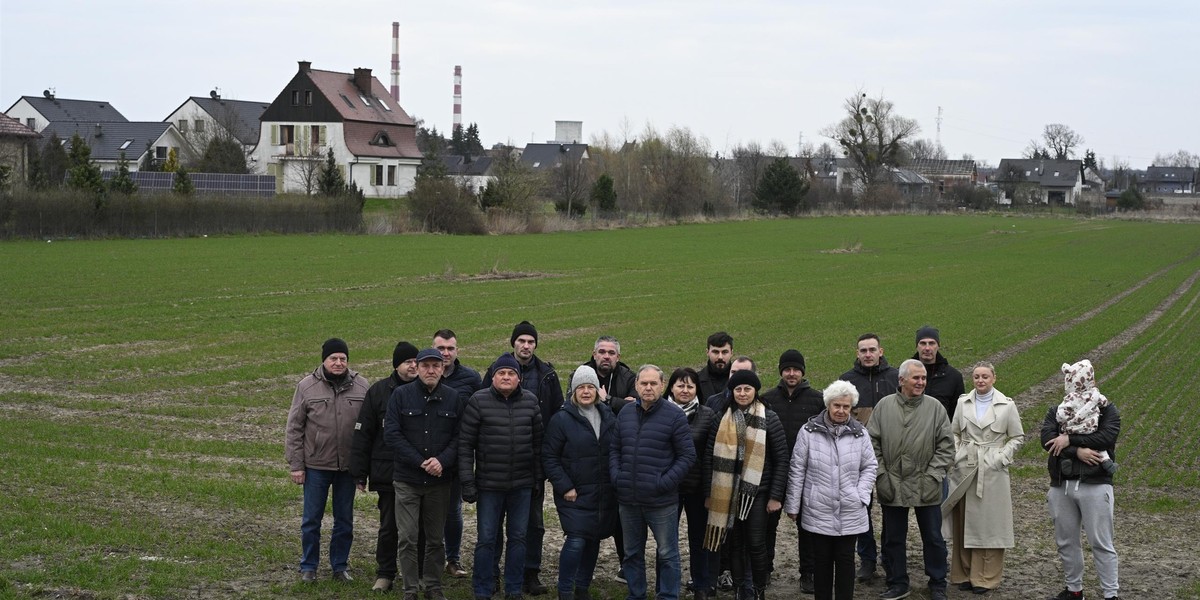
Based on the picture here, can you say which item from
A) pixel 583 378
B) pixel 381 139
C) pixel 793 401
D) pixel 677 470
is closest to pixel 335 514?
pixel 583 378

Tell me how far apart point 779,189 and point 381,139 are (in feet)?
97.7

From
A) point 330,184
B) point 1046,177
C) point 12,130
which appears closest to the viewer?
point 330,184

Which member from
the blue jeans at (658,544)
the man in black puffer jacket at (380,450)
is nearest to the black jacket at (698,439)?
the blue jeans at (658,544)

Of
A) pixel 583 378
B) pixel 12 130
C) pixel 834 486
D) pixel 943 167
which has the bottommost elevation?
pixel 834 486

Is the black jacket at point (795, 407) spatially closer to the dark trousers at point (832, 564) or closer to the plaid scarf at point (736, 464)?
the plaid scarf at point (736, 464)

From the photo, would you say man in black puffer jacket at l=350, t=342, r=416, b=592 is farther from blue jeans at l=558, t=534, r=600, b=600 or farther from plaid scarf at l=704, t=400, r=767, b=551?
plaid scarf at l=704, t=400, r=767, b=551

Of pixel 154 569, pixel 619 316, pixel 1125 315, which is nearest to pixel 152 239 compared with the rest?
pixel 619 316

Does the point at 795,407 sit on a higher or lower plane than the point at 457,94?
lower

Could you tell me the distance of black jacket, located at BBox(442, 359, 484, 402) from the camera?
30.0 feet

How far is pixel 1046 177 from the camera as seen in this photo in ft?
513

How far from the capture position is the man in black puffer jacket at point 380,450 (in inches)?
342

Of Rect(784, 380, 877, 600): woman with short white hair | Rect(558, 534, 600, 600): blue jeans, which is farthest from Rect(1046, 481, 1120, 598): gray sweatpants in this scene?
Rect(558, 534, 600, 600): blue jeans

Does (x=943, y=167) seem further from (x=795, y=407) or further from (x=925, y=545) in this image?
(x=795, y=407)

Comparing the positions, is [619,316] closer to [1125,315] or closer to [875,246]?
[1125,315]
